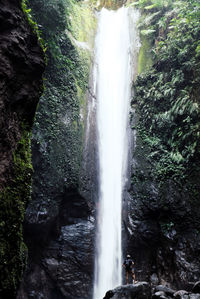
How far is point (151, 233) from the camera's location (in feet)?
29.5

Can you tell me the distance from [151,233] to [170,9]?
518 inches

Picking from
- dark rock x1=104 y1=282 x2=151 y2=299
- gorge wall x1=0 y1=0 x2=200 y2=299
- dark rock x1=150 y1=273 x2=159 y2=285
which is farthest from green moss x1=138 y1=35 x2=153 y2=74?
dark rock x1=104 y1=282 x2=151 y2=299

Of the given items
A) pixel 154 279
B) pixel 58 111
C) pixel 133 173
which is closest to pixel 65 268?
pixel 154 279

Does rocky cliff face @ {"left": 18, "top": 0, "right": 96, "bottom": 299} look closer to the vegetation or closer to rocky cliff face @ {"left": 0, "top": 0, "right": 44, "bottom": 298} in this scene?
the vegetation

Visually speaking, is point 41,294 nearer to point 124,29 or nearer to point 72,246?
point 72,246

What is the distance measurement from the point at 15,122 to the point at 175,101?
835 cm

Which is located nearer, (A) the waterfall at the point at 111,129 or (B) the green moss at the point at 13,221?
(B) the green moss at the point at 13,221

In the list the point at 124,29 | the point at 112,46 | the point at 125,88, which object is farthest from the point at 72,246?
the point at 124,29

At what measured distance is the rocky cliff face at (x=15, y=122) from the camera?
3211mm

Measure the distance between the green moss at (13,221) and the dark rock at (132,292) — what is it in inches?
121

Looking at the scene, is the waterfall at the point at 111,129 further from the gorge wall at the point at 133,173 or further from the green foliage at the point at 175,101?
the green foliage at the point at 175,101

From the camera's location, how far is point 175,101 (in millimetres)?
10438

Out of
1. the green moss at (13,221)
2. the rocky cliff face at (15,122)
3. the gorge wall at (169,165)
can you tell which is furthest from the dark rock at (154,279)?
the green moss at (13,221)

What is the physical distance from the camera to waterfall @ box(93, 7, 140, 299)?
9.30 meters
